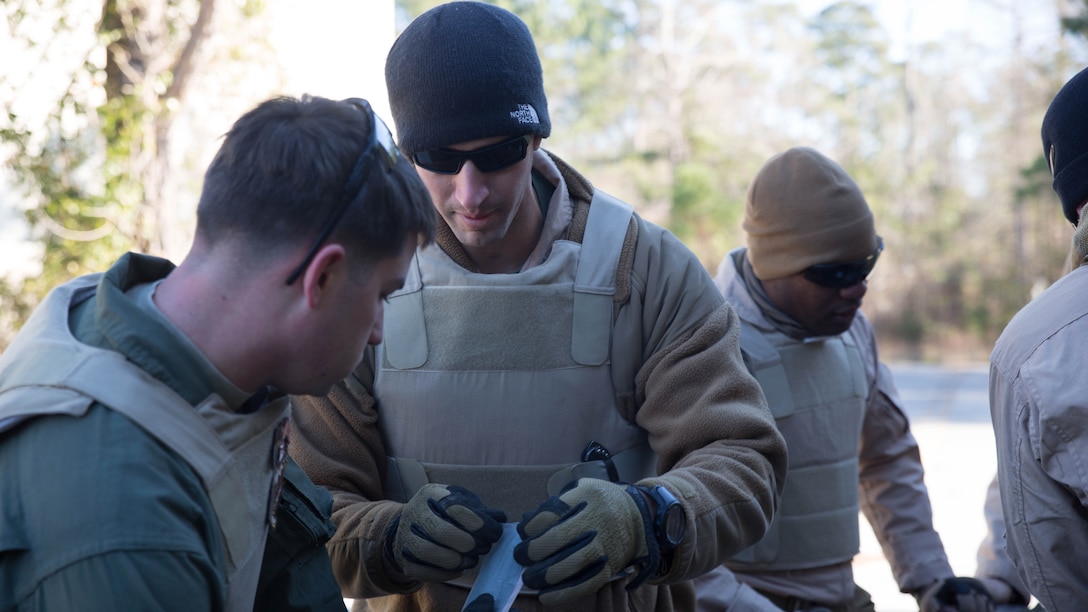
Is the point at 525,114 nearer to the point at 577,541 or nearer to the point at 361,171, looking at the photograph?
the point at 361,171

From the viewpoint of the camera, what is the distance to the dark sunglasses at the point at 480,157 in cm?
201

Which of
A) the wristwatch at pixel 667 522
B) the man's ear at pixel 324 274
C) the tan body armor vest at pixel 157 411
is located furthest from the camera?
the wristwatch at pixel 667 522

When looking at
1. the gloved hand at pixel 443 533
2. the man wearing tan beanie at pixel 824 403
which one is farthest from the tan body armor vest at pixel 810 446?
the gloved hand at pixel 443 533

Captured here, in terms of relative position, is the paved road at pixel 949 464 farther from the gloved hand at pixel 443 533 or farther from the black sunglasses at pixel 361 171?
the black sunglasses at pixel 361 171

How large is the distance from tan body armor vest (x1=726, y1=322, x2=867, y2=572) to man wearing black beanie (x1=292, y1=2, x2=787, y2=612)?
92 cm

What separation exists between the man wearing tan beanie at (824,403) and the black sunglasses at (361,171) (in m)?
1.73

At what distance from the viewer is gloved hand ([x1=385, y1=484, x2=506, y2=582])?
1741 mm

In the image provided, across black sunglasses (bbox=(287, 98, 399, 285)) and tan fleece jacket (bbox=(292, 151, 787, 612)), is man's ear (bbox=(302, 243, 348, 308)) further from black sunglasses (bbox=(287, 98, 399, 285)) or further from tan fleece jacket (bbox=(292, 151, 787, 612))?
tan fleece jacket (bbox=(292, 151, 787, 612))

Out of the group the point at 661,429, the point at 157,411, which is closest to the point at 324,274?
the point at 157,411

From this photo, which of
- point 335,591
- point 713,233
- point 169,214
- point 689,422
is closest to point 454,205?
point 689,422

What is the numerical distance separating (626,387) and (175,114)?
4.81 metres

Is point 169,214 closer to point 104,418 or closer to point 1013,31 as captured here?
point 104,418

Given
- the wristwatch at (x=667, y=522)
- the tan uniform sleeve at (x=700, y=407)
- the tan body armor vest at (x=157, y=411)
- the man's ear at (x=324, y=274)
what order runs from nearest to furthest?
the tan body armor vest at (x=157, y=411) → the man's ear at (x=324, y=274) → the wristwatch at (x=667, y=522) → the tan uniform sleeve at (x=700, y=407)

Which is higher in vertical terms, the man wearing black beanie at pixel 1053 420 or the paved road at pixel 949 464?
the man wearing black beanie at pixel 1053 420
